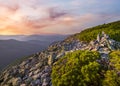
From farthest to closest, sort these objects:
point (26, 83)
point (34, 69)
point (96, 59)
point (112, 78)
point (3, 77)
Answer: point (3, 77)
point (34, 69)
point (26, 83)
point (96, 59)
point (112, 78)

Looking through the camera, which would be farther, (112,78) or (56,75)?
(56,75)

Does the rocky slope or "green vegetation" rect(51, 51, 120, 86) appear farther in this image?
the rocky slope

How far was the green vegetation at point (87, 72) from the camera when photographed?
3181 centimetres

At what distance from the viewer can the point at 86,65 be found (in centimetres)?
3275

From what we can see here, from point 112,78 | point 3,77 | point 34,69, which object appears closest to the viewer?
point 112,78

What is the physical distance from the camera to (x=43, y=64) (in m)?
48.1

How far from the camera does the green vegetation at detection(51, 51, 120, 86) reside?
104 ft

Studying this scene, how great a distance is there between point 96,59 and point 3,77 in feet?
75.3

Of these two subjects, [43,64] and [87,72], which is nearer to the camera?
[87,72]

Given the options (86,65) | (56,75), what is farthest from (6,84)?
(86,65)

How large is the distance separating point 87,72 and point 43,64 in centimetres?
1649

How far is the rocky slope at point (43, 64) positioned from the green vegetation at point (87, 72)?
2380 mm

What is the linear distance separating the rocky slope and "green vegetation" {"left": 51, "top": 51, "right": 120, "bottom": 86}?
7.81 feet

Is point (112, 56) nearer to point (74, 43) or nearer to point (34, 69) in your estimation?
point (34, 69)
